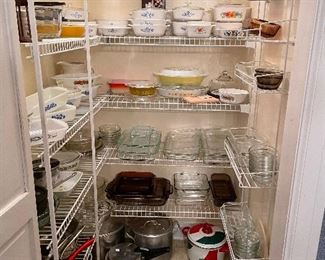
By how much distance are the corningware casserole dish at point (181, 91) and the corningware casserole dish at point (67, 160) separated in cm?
67

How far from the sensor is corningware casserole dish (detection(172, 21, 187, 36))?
1.88 meters

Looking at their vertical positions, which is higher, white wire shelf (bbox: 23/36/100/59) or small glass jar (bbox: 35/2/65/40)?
small glass jar (bbox: 35/2/65/40)

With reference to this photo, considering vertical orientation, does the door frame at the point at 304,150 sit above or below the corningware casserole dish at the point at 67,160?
above

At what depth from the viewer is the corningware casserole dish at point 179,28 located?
1877mm

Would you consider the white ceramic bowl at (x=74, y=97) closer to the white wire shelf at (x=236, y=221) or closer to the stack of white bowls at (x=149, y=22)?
the stack of white bowls at (x=149, y=22)

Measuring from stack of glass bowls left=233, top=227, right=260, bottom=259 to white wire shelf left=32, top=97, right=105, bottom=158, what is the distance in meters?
0.91

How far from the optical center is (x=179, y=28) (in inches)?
74.5

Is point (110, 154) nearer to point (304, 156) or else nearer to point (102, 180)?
point (102, 180)

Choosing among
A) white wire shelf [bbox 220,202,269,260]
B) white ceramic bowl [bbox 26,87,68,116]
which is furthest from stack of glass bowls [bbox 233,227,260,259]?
white ceramic bowl [bbox 26,87,68,116]

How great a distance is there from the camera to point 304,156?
104cm

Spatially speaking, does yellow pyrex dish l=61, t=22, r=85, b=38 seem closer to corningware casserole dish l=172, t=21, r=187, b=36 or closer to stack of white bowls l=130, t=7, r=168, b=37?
stack of white bowls l=130, t=7, r=168, b=37

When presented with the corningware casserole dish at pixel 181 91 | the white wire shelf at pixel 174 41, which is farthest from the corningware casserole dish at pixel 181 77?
the white wire shelf at pixel 174 41

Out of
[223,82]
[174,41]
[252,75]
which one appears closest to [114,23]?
[174,41]

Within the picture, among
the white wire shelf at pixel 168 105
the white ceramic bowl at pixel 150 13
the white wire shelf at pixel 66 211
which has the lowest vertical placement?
the white wire shelf at pixel 66 211
